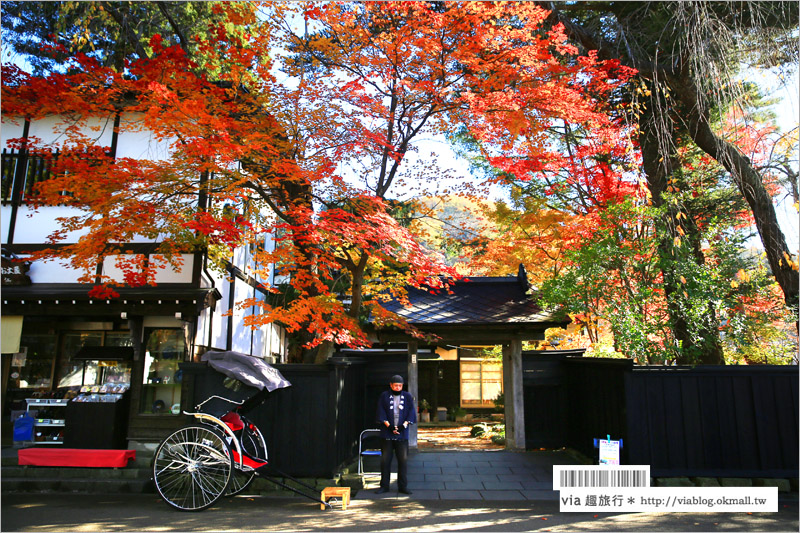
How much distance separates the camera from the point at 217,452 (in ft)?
20.2

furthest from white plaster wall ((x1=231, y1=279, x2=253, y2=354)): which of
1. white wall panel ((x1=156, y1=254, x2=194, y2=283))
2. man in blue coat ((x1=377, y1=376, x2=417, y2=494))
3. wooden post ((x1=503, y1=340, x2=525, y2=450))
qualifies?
wooden post ((x1=503, y1=340, x2=525, y2=450))

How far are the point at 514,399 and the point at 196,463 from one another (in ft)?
23.1

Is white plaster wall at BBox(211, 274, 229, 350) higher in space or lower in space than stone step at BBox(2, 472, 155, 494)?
higher

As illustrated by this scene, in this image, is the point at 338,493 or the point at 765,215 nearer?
the point at 338,493

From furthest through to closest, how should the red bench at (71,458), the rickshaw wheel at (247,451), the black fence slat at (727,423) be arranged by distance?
1. the red bench at (71,458)
2. the black fence slat at (727,423)
3. the rickshaw wheel at (247,451)

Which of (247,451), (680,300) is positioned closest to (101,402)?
(247,451)

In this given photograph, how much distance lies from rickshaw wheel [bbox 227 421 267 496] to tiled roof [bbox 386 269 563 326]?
14.6 ft

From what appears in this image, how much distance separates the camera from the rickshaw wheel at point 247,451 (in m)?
6.56

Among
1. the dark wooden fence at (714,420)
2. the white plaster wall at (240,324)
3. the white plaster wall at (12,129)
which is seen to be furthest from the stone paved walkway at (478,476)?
the white plaster wall at (12,129)

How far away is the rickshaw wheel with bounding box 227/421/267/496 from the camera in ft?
21.5

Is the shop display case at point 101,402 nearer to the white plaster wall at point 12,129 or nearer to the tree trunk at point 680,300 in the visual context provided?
the white plaster wall at point 12,129

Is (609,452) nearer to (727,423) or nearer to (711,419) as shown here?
(711,419)

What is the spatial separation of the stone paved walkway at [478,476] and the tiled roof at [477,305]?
2.69 metres

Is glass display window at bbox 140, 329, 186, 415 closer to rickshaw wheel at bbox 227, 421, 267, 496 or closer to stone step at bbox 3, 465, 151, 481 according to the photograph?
stone step at bbox 3, 465, 151, 481
